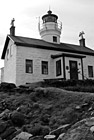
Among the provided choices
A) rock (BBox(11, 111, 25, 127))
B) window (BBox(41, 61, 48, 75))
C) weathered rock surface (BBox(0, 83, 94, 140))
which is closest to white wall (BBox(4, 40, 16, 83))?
window (BBox(41, 61, 48, 75))

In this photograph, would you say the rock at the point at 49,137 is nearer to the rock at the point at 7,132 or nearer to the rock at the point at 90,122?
the rock at the point at 90,122

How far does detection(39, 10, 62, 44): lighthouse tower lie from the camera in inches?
1070

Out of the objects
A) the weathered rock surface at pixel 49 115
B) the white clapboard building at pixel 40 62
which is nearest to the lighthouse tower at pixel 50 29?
the white clapboard building at pixel 40 62

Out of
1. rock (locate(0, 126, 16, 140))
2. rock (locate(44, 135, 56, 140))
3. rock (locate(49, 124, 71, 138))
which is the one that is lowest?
rock (locate(0, 126, 16, 140))

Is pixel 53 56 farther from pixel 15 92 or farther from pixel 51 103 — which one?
pixel 51 103

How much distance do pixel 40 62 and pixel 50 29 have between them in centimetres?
623

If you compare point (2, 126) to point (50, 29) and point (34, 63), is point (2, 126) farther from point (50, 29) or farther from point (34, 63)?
point (50, 29)

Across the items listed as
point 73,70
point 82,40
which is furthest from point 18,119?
point 82,40

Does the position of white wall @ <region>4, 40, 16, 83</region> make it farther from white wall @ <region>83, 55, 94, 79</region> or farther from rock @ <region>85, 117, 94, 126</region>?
rock @ <region>85, 117, 94, 126</region>

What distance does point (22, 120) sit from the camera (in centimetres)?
898

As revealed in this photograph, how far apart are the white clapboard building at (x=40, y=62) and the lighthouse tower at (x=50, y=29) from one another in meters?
3.17

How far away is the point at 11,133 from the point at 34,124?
879mm

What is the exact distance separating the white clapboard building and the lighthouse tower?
317cm

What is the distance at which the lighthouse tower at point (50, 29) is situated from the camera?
1070 inches
